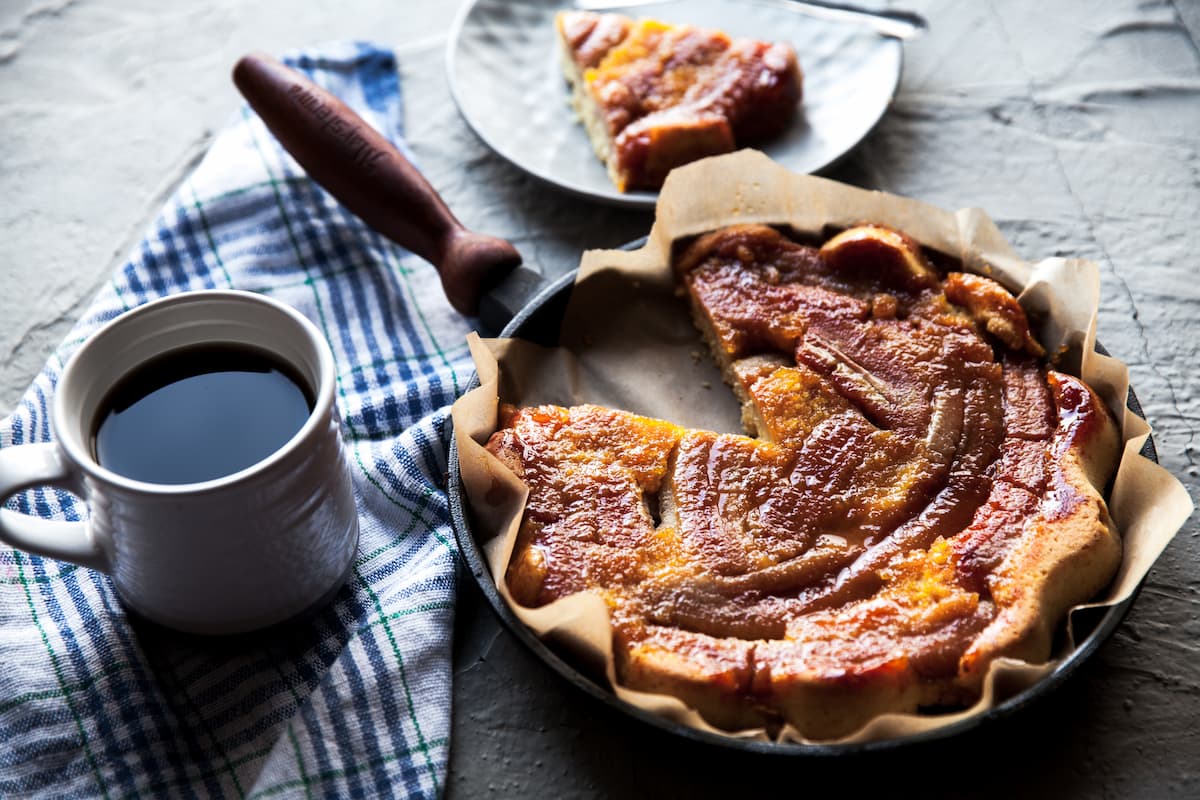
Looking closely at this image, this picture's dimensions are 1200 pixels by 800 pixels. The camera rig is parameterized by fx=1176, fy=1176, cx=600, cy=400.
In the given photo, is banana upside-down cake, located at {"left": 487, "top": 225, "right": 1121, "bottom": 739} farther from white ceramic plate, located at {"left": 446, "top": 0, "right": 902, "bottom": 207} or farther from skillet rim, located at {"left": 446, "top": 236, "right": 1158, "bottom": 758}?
white ceramic plate, located at {"left": 446, "top": 0, "right": 902, "bottom": 207}

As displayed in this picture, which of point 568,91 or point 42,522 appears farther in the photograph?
point 568,91

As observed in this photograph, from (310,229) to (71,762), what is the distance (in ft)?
4.30

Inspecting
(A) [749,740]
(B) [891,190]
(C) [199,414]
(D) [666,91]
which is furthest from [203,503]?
(B) [891,190]

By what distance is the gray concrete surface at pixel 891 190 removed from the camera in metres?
1.81

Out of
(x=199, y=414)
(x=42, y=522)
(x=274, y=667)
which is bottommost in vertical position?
(x=274, y=667)

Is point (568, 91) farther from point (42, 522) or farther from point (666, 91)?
point (42, 522)

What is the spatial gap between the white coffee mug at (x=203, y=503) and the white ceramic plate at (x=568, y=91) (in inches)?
41.1

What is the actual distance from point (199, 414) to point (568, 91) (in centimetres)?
157

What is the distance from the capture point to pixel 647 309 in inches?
93.2

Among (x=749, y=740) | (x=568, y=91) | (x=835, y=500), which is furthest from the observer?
(x=568, y=91)

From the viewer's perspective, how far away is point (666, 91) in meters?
2.88

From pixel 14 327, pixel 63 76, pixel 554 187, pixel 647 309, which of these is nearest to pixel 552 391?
pixel 647 309

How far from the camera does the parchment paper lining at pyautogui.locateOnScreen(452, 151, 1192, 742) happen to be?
1.93 meters

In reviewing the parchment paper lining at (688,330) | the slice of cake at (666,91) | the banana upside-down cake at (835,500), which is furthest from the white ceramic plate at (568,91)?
the banana upside-down cake at (835,500)
